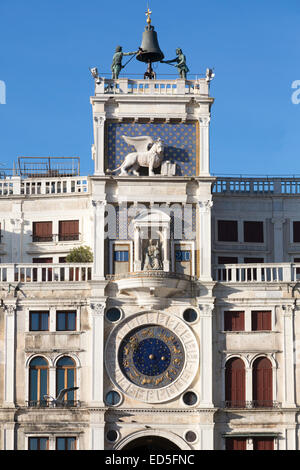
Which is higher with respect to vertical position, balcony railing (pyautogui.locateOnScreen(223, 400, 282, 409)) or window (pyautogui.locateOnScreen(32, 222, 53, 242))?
window (pyautogui.locateOnScreen(32, 222, 53, 242))

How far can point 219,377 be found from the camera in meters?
80.9

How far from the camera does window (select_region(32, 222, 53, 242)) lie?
284 feet

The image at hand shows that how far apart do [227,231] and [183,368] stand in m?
9.29

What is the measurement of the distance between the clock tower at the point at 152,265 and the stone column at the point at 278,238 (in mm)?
5744

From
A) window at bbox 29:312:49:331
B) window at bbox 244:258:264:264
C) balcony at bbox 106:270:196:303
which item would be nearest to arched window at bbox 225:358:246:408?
balcony at bbox 106:270:196:303

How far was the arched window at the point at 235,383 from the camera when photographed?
8075 cm

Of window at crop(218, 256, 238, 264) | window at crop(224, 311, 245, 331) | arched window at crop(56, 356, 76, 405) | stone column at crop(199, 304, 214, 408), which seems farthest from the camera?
window at crop(218, 256, 238, 264)

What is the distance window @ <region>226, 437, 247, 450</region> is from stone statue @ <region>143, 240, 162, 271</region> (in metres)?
9.29

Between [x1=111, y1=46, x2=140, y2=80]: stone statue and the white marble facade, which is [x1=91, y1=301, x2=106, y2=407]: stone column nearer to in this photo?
the white marble facade

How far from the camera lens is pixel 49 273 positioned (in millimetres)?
83062

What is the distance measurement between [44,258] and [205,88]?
1262cm

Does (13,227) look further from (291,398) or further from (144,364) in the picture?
(291,398)

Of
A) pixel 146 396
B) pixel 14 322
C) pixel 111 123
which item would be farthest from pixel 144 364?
pixel 111 123

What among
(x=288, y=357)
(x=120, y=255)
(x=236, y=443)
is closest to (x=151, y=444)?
(x=236, y=443)
